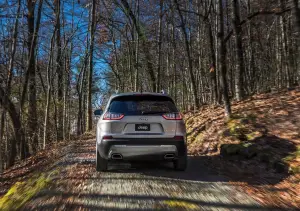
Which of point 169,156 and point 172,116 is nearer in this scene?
point 169,156

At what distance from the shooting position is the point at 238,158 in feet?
25.1

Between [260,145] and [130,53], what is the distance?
1957cm

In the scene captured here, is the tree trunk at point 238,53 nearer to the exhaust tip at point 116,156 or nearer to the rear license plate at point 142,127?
the rear license plate at point 142,127

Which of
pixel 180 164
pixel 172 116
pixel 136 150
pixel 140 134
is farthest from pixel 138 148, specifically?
pixel 180 164

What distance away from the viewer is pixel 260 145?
755 centimetres

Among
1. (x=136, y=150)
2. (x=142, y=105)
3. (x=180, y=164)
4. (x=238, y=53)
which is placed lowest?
(x=180, y=164)

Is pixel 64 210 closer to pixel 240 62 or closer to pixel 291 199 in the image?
pixel 291 199

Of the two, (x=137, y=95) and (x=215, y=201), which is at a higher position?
(x=137, y=95)

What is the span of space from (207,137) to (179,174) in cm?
391

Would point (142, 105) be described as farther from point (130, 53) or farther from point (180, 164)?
point (130, 53)

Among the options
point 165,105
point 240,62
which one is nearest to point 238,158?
point 165,105

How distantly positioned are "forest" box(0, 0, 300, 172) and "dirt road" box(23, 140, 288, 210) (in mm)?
4789

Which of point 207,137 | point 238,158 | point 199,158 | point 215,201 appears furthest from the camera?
point 207,137

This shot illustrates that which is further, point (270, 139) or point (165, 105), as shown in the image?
point (270, 139)
